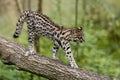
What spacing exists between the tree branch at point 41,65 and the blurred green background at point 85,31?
1.04m

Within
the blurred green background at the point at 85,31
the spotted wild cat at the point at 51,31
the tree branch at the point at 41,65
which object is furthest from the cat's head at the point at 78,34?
the blurred green background at the point at 85,31

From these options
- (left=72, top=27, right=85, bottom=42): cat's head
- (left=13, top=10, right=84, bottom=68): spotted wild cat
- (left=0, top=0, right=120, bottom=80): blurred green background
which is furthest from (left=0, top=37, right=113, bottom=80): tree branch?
(left=0, top=0, right=120, bottom=80): blurred green background

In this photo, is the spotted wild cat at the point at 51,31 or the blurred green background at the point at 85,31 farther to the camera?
the blurred green background at the point at 85,31

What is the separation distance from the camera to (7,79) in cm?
780

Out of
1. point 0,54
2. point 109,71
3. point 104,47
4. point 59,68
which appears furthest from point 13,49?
point 104,47

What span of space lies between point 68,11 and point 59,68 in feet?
18.3

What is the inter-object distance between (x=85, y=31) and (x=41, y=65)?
283 centimetres

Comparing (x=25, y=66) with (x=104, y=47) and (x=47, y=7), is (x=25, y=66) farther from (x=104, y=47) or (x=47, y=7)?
(x=104, y=47)

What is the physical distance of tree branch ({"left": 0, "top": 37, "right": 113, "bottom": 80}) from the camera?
21.6 feet

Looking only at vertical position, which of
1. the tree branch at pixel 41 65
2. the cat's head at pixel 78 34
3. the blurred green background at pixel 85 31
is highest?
the blurred green background at pixel 85 31

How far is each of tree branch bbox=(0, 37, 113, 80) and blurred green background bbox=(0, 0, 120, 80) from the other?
40.8 inches

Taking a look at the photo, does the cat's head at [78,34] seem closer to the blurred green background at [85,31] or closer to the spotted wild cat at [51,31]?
the spotted wild cat at [51,31]

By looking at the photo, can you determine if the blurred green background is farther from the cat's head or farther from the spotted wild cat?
the cat's head

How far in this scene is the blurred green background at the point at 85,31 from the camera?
29.2ft
